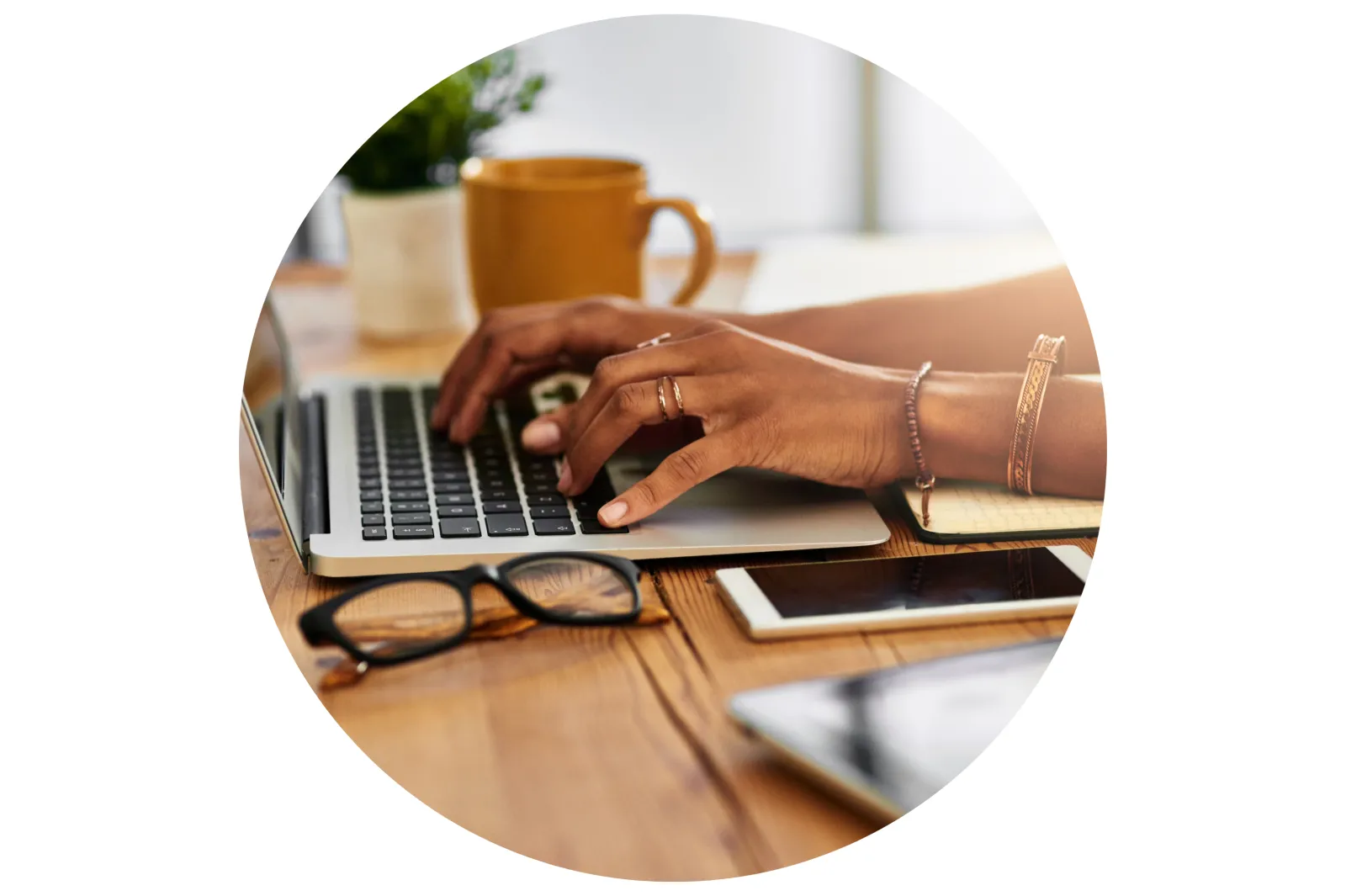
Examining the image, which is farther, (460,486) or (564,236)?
(564,236)

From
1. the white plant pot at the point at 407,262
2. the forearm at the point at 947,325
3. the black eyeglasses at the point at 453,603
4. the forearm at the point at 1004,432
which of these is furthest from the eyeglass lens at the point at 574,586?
the white plant pot at the point at 407,262

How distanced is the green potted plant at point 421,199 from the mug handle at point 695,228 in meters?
0.19

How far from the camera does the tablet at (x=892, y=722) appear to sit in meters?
0.46

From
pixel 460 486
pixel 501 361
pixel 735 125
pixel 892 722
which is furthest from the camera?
pixel 735 125

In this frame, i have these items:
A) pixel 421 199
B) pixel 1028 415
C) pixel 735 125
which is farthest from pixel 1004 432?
pixel 735 125

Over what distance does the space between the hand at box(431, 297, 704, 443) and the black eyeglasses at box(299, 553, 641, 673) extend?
0.89 feet

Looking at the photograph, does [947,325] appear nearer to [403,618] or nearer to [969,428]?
[969,428]

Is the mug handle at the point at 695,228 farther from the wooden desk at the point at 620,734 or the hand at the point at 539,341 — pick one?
the wooden desk at the point at 620,734

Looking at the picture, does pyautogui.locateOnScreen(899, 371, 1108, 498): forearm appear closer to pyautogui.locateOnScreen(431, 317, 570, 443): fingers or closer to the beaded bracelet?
the beaded bracelet

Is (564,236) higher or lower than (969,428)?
higher

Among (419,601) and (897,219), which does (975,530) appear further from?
(897,219)

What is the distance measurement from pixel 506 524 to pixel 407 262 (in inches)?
19.7

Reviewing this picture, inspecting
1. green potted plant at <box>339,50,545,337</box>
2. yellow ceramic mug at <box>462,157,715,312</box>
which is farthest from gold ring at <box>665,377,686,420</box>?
green potted plant at <box>339,50,545,337</box>

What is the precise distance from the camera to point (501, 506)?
0.68 m
